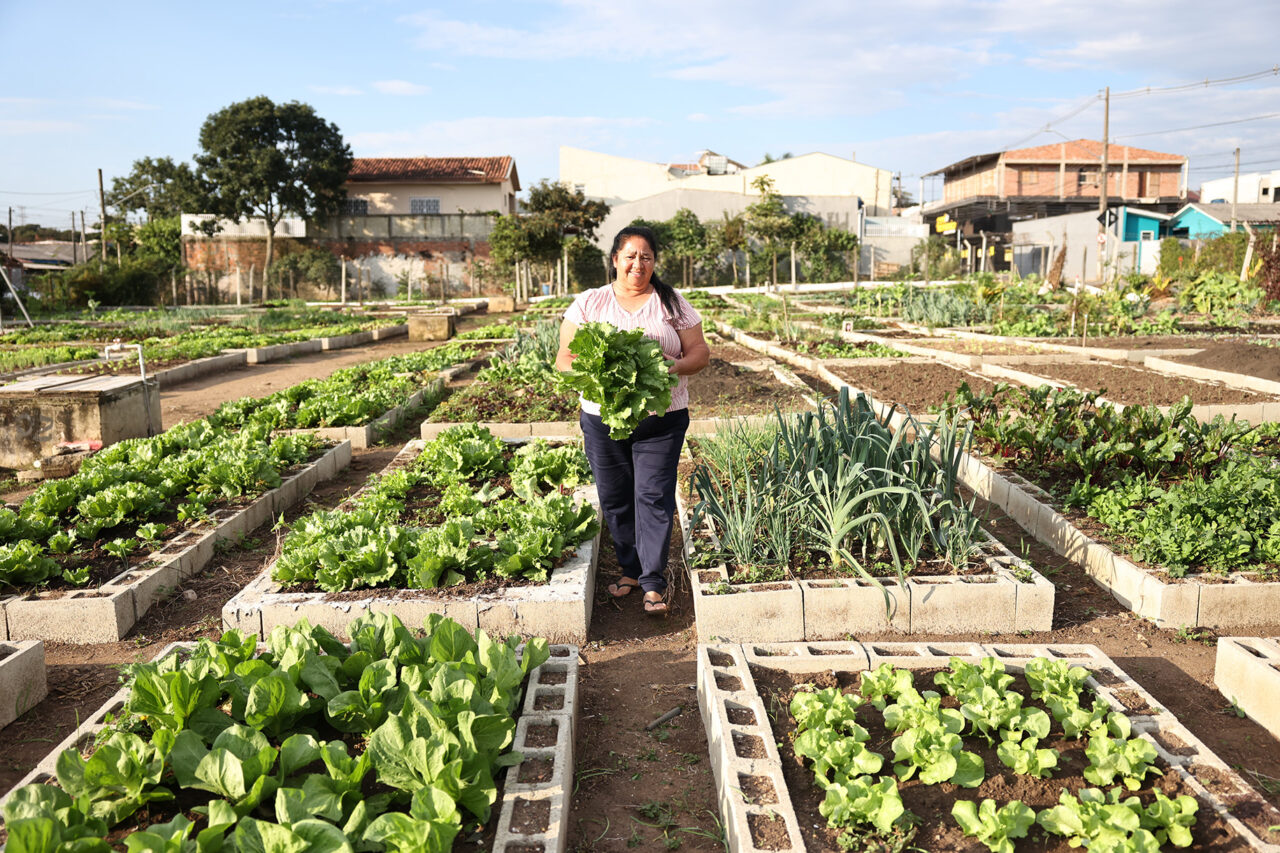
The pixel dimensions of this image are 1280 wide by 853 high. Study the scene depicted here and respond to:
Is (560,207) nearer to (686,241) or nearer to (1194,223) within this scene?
(686,241)

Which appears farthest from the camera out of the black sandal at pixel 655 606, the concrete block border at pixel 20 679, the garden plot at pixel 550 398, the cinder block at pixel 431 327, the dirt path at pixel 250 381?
the cinder block at pixel 431 327

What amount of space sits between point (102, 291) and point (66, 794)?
32174mm

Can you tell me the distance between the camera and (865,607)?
11.7 ft

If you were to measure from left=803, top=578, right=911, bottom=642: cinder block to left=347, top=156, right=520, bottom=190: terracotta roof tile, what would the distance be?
36.9 m

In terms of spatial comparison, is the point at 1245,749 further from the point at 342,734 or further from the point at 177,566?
the point at 177,566

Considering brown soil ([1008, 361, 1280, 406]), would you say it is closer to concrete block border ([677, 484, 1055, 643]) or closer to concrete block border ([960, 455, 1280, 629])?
concrete block border ([960, 455, 1280, 629])

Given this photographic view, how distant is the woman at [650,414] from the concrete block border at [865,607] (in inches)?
12.0

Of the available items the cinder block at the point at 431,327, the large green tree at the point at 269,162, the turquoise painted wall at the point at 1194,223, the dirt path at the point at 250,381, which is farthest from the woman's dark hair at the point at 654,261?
the turquoise painted wall at the point at 1194,223

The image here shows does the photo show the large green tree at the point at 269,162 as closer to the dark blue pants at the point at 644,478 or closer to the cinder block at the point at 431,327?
the cinder block at the point at 431,327

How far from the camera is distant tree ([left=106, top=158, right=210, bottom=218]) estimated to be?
3350 centimetres

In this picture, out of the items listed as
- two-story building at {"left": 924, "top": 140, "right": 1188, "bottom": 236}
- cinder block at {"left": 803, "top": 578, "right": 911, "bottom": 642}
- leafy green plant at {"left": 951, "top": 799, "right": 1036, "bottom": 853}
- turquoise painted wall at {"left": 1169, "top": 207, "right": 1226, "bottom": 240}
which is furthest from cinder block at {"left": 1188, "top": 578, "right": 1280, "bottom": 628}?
two-story building at {"left": 924, "top": 140, "right": 1188, "bottom": 236}

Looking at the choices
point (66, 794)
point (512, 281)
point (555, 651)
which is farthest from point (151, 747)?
point (512, 281)

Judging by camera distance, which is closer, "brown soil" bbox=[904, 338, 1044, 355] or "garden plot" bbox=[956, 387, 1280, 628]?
"garden plot" bbox=[956, 387, 1280, 628]

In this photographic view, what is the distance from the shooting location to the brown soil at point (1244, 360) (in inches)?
339
